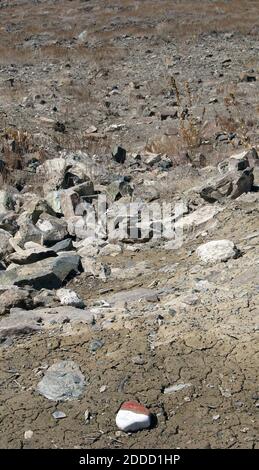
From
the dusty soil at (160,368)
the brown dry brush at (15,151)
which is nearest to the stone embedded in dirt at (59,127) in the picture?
the brown dry brush at (15,151)

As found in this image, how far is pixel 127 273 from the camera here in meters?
4.77

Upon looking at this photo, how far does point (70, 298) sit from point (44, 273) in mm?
533

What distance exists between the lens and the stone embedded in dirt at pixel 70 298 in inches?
163

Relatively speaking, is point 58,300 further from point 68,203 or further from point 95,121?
point 95,121

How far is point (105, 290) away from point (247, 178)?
2.16 meters

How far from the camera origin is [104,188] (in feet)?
22.6

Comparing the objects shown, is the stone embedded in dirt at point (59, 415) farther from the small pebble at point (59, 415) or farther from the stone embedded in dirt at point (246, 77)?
the stone embedded in dirt at point (246, 77)

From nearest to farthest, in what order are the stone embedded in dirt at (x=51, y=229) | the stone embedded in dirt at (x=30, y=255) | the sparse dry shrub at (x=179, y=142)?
the stone embedded in dirt at (x=30, y=255)
the stone embedded in dirt at (x=51, y=229)
the sparse dry shrub at (x=179, y=142)

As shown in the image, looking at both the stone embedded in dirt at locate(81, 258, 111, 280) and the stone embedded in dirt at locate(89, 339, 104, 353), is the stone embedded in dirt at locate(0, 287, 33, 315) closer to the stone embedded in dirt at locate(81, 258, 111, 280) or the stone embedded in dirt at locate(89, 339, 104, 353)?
the stone embedded in dirt at locate(81, 258, 111, 280)

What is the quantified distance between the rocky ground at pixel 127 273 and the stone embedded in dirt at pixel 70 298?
1 cm

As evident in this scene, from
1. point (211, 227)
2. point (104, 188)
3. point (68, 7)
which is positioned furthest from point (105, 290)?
point (68, 7)

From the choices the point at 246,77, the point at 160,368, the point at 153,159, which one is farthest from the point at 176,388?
the point at 246,77

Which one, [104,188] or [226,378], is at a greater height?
[226,378]

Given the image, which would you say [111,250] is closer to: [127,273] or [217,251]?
[127,273]
